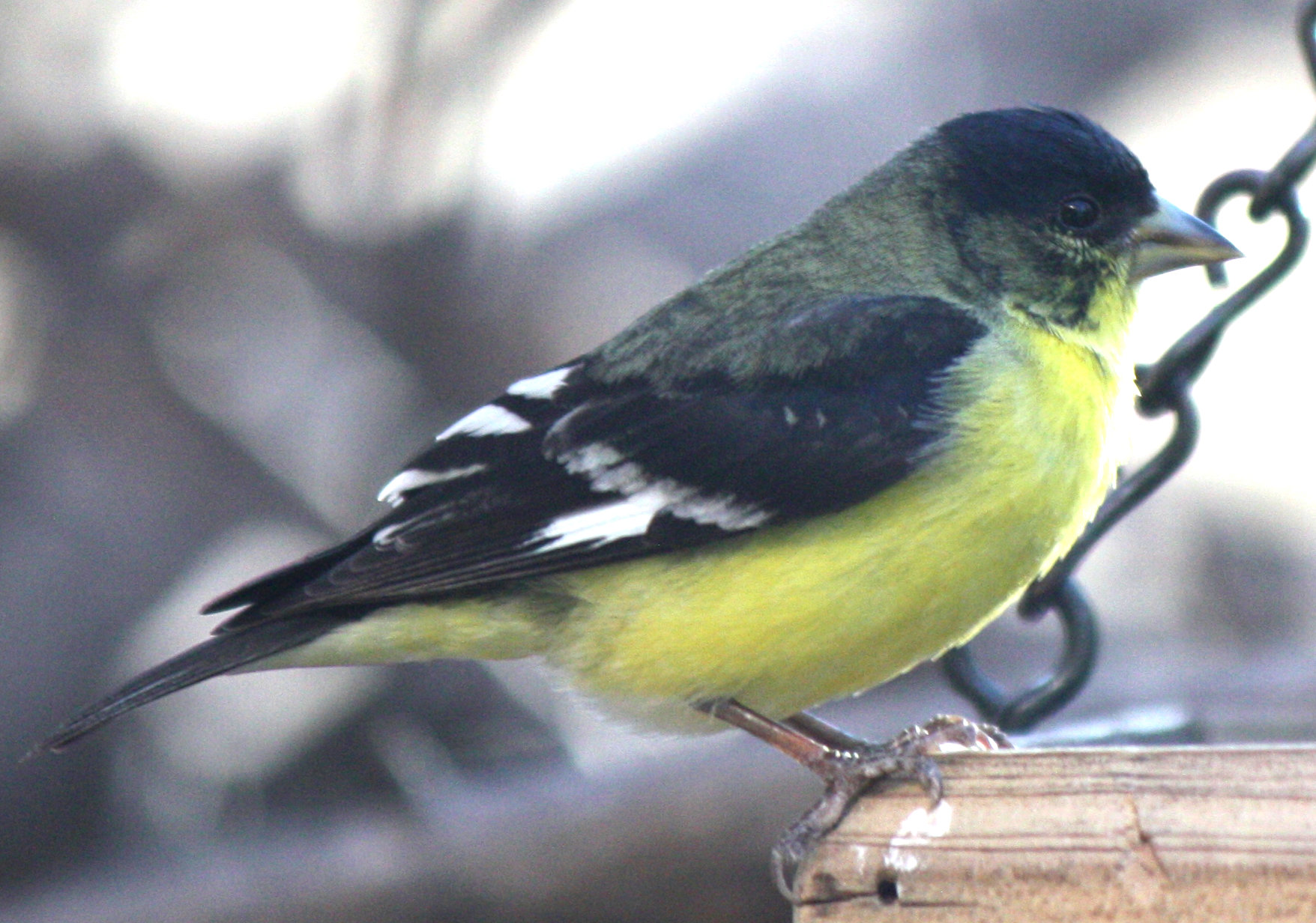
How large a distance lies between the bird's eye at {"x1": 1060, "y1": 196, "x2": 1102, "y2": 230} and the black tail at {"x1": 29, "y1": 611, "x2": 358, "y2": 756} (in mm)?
1442

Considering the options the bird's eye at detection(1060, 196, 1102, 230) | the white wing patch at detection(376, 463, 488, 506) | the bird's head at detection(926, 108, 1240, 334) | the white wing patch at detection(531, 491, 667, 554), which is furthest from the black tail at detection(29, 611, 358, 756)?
the bird's eye at detection(1060, 196, 1102, 230)

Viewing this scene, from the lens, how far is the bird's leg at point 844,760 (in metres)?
2.40

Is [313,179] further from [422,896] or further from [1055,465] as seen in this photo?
[1055,465]

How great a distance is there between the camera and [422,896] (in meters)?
4.96

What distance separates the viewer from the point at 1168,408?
3172 millimetres

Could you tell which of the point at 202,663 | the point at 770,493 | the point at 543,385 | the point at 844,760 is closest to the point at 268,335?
the point at 543,385

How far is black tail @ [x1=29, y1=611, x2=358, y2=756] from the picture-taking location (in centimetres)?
288

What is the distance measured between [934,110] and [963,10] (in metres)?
0.67

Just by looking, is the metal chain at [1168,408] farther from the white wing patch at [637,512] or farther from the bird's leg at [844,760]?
the white wing patch at [637,512]

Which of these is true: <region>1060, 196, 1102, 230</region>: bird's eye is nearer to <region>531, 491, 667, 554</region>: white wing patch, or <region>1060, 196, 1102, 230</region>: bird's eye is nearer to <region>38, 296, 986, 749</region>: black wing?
<region>38, 296, 986, 749</region>: black wing

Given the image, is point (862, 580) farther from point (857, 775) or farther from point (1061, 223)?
point (1061, 223)

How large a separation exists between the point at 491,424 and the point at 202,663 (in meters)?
0.63

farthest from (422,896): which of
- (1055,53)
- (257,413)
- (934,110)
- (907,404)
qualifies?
(1055,53)

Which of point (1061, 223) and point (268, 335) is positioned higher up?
point (268, 335)
